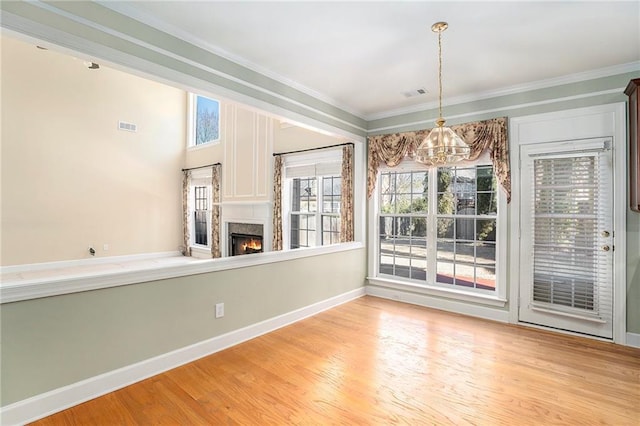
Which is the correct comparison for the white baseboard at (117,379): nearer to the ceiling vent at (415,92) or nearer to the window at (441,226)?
the window at (441,226)

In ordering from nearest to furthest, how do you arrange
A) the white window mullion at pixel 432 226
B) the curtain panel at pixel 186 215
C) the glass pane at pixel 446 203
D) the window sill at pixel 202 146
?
1. the glass pane at pixel 446 203
2. the white window mullion at pixel 432 226
3. the window sill at pixel 202 146
4. the curtain panel at pixel 186 215

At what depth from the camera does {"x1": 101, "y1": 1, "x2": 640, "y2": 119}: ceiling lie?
2.36 meters

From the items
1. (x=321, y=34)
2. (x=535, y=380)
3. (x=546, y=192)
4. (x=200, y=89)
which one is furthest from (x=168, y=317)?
(x=546, y=192)

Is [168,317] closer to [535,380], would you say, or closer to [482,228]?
[535,380]

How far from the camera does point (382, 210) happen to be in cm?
507

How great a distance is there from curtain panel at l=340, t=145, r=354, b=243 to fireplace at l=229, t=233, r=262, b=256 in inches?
73.5

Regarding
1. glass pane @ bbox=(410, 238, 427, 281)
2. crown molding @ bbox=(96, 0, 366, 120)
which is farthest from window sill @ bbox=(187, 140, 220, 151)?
glass pane @ bbox=(410, 238, 427, 281)

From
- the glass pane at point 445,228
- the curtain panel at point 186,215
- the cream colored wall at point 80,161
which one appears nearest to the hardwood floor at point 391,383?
the glass pane at point 445,228

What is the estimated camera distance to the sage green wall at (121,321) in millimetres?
2031

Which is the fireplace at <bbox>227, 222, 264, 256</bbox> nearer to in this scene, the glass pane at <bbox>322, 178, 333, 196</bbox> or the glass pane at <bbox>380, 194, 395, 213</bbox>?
the glass pane at <bbox>322, 178, 333, 196</bbox>

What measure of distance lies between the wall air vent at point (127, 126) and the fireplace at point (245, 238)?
111 inches

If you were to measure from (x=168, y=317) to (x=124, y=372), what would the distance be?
49 centimetres

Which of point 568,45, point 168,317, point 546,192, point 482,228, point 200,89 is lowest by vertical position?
point 168,317

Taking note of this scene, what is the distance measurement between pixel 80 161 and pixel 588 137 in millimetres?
7767
